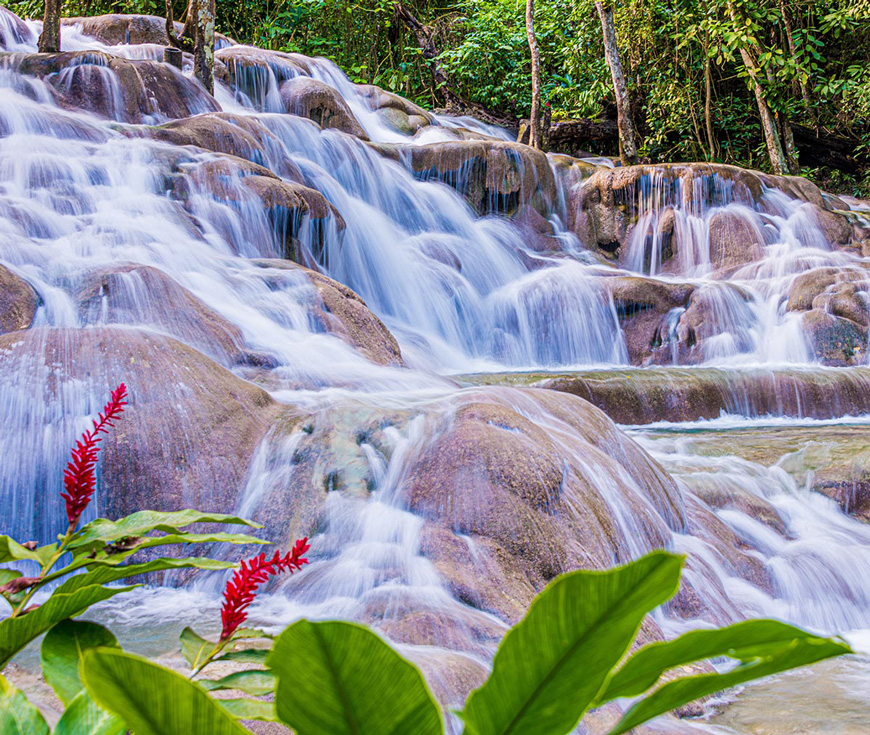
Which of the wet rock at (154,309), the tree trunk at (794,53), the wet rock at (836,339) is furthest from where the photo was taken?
the tree trunk at (794,53)

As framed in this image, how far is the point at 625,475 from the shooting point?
4602mm

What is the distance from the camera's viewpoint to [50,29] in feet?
36.8

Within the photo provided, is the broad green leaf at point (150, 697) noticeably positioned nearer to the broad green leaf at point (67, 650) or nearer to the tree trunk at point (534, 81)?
the broad green leaf at point (67, 650)

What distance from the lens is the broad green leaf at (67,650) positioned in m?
0.69

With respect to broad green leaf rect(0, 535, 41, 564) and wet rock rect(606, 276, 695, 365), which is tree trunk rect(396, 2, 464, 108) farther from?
broad green leaf rect(0, 535, 41, 564)

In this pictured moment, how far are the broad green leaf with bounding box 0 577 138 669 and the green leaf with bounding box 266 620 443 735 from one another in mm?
242

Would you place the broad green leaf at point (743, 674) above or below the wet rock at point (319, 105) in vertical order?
below

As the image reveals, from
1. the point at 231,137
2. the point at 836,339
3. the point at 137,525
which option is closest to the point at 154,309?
the point at 231,137

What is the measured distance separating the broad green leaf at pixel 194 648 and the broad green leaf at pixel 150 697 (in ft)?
0.99

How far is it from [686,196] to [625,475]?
9.19 metres

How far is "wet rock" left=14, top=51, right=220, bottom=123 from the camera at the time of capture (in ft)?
34.2

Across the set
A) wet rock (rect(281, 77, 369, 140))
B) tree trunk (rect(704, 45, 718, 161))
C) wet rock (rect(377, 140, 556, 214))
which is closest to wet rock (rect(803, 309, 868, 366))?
wet rock (rect(377, 140, 556, 214))

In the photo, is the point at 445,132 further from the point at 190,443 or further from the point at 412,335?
the point at 190,443

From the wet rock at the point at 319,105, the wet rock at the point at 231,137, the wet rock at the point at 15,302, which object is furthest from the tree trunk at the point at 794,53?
the wet rock at the point at 15,302
